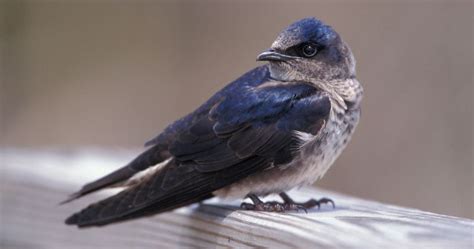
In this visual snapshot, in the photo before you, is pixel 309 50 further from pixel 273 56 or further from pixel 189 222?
pixel 189 222

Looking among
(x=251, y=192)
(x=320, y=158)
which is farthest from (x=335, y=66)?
(x=251, y=192)

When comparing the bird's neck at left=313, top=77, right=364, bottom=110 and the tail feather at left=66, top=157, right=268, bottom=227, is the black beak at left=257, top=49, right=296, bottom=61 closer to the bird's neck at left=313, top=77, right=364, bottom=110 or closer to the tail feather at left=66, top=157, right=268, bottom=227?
the bird's neck at left=313, top=77, right=364, bottom=110

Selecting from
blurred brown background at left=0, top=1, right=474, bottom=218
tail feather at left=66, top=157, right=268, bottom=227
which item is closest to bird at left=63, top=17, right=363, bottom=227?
tail feather at left=66, top=157, right=268, bottom=227

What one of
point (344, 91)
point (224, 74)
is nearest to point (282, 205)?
point (344, 91)

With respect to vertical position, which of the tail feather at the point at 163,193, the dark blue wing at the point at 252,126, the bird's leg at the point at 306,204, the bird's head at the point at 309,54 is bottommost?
the bird's leg at the point at 306,204

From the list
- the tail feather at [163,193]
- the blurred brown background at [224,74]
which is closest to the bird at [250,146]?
the tail feather at [163,193]

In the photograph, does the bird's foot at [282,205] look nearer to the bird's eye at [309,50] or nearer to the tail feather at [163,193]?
the tail feather at [163,193]

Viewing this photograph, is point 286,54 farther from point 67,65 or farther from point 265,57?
point 67,65
